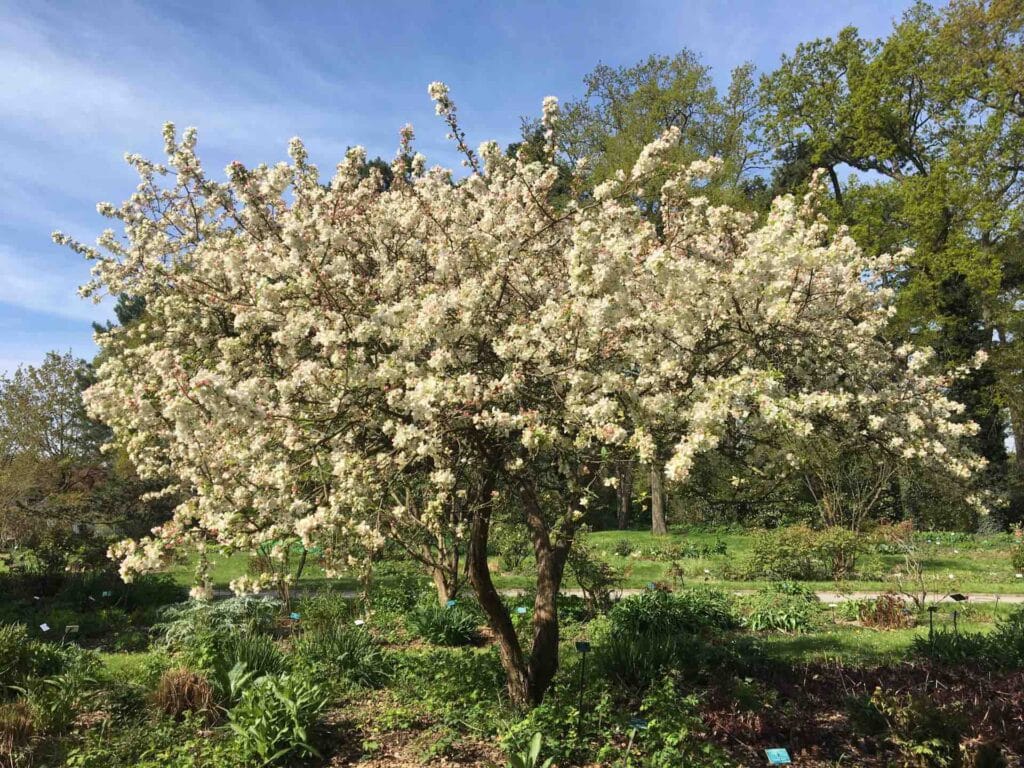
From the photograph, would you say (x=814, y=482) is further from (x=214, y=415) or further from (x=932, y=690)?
(x=214, y=415)

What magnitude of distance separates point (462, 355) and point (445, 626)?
185 inches

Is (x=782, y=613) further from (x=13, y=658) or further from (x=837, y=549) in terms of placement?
(x=13, y=658)

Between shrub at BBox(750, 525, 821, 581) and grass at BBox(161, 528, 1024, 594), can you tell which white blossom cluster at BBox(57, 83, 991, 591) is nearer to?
grass at BBox(161, 528, 1024, 594)

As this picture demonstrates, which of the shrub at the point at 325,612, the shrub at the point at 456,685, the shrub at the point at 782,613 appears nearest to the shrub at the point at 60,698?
the shrub at the point at 325,612

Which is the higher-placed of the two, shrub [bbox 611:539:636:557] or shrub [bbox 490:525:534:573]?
shrub [bbox 490:525:534:573]

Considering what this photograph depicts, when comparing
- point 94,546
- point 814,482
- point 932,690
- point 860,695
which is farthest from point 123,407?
point 814,482

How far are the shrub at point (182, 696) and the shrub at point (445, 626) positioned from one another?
2.81 meters

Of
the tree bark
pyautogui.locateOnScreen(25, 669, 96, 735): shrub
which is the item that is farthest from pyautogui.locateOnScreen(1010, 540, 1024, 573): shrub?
pyautogui.locateOnScreen(25, 669, 96, 735): shrub

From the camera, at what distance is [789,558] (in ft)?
41.0

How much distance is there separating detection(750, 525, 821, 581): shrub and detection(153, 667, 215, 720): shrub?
9.82 m

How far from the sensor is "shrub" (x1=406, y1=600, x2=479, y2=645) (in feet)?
26.4

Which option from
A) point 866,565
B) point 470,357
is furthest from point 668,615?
point 866,565

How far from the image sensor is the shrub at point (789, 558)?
1237 centimetres

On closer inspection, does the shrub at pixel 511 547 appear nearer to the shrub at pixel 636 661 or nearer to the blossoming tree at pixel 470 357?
the shrub at pixel 636 661
